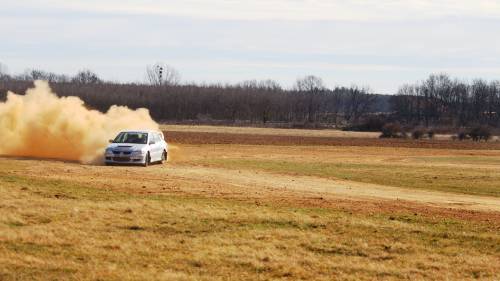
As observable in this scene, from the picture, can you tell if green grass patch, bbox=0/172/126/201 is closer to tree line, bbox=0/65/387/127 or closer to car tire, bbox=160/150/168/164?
car tire, bbox=160/150/168/164

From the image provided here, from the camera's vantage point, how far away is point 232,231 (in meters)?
16.5

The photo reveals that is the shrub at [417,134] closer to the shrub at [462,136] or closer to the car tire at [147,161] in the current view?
the shrub at [462,136]

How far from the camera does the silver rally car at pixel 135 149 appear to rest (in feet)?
119

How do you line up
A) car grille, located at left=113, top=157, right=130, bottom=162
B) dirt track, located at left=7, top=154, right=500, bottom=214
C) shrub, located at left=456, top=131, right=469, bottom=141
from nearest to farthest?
dirt track, located at left=7, top=154, right=500, bottom=214
car grille, located at left=113, top=157, right=130, bottom=162
shrub, located at left=456, top=131, right=469, bottom=141

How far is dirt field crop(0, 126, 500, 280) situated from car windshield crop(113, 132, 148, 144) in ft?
25.4

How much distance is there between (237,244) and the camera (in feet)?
50.2

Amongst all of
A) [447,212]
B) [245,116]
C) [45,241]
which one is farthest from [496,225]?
[245,116]

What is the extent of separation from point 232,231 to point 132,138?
2202 cm

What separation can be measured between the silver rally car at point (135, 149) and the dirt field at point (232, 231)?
6356 millimetres

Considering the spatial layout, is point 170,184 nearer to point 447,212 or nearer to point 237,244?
point 447,212

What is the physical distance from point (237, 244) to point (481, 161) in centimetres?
4010

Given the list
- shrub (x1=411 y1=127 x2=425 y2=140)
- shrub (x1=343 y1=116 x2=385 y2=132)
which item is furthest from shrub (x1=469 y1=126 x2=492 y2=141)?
shrub (x1=343 y1=116 x2=385 y2=132)

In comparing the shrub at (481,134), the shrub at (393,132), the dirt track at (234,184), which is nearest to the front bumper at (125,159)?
the dirt track at (234,184)

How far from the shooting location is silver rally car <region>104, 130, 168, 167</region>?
36344 millimetres
